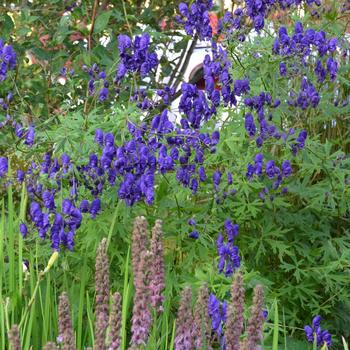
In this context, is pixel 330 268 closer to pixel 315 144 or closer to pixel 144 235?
pixel 315 144

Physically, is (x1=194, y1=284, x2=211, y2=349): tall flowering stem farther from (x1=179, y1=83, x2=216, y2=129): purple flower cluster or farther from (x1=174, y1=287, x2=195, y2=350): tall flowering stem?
(x1=179, y1=83, x2=216, y2=129): purple flower cluster

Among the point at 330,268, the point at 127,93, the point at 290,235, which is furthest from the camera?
the point at 127,93

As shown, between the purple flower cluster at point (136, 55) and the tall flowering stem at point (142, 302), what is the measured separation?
206 cm

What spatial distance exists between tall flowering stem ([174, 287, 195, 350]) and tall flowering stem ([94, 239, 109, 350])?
0.17 meters

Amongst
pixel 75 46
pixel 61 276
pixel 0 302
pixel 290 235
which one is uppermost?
pixel 75 46

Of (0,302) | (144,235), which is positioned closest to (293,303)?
(0,302)

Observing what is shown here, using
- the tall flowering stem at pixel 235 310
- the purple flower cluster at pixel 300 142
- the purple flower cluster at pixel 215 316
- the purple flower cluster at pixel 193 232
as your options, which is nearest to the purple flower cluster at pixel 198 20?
the purple flower cluster at pixel 300 142

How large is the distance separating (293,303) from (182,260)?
2.01 ft

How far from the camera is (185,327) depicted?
202 centimetres

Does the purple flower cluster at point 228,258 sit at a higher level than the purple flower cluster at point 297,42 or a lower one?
lower

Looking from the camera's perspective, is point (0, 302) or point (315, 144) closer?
point (0, 302)

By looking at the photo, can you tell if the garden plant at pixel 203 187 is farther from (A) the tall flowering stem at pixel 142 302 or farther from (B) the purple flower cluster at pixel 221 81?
(A) the tall flowering stem at pixel 142 302

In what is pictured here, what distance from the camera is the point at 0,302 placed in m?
2.61

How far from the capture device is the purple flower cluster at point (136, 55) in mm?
3812
